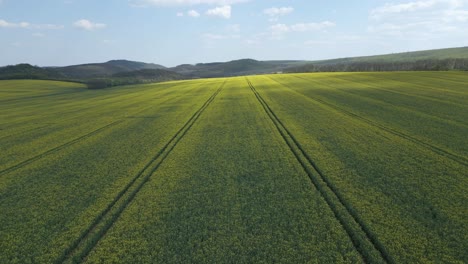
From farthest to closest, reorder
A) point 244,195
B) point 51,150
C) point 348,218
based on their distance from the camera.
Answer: point 51,150 → point 244,195 → point 348,218

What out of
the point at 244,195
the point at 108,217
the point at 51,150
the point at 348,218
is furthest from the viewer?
the point at 51,150

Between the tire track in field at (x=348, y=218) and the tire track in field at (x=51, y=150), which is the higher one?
the tire track in field at (x=348, y=218)

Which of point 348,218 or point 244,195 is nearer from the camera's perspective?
point 348,218

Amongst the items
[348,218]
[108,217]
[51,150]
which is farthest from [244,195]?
[51,150]

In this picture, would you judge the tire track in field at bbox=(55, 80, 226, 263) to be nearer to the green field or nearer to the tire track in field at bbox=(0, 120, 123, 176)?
the green field

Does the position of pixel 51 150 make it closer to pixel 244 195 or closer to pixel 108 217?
pixel 108 217

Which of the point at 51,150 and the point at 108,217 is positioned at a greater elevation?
the point at 108,217

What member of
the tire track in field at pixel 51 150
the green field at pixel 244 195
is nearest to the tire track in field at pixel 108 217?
the green field at pixel 244 195

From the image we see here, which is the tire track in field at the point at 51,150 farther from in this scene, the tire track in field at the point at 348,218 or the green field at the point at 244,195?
the tire track in field at the point at 348,218
